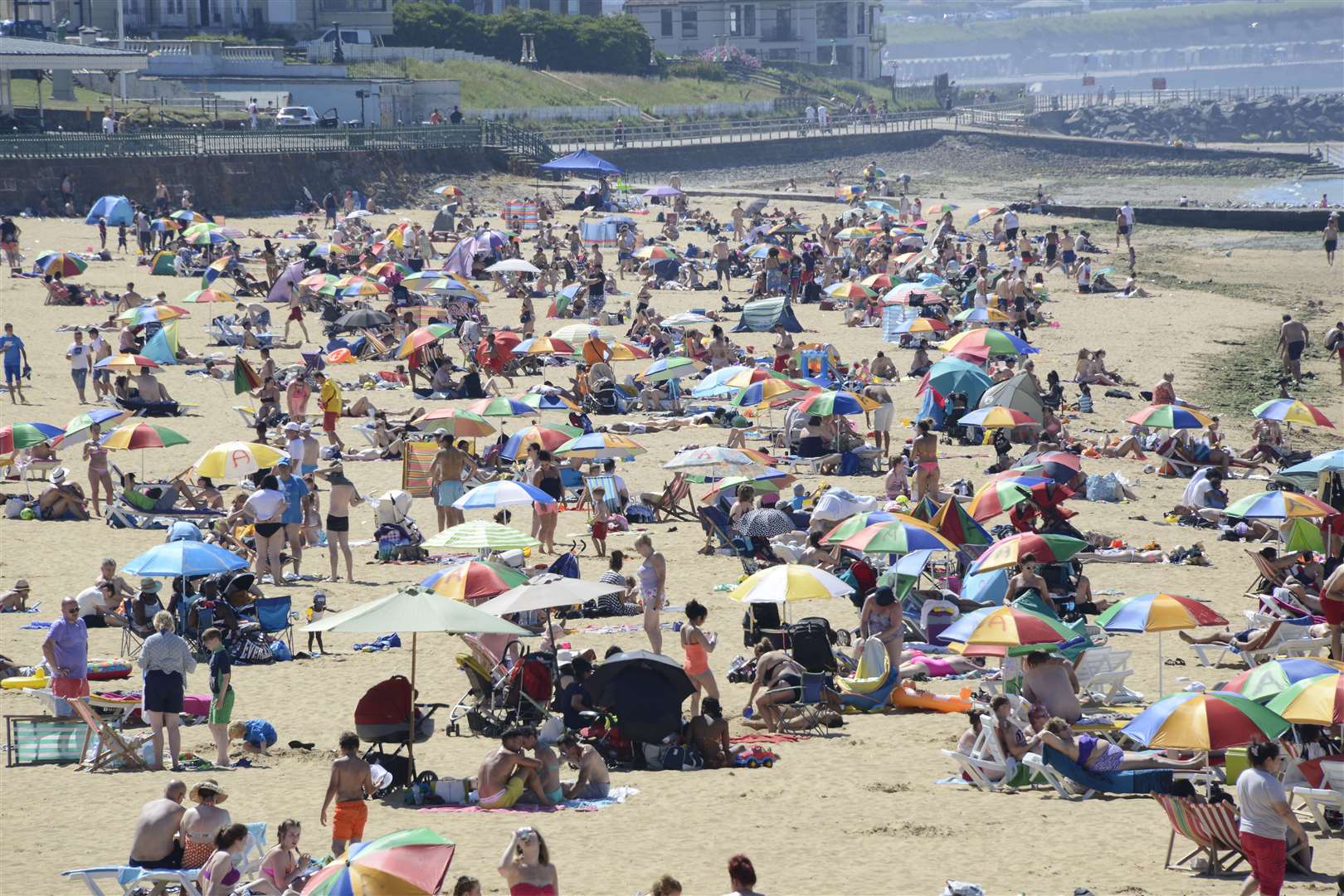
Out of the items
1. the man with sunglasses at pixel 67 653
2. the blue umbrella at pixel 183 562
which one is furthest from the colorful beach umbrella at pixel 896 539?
the man with sunglasses at pixel 67 653

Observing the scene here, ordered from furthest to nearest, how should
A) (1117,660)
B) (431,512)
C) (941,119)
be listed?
(941,119) → (431,512) → (1117,660)

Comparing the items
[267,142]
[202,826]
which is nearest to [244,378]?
[202,826]

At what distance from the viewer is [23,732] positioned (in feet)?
33.9

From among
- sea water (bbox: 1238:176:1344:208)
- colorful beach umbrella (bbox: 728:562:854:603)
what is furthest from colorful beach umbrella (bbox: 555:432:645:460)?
sea water (bbox: 1238:176:1344:208)

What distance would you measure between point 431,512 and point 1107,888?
1042 centimetres

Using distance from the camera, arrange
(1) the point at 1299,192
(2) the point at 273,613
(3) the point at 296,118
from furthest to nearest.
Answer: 1. (1) the point at 1299,192
2. (3) the point at 296,118
3. (2) the point at 273,613

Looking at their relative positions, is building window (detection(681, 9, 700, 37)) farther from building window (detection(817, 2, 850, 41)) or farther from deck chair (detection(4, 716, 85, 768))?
deck chair (detection(4, 716, 85, 768))

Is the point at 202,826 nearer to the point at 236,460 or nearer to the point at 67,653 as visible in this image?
the point at 67,653

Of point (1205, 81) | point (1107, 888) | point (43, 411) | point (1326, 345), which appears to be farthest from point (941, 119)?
point (1205, 81)

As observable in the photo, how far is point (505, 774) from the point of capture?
9430mm

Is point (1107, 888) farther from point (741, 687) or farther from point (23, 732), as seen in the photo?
point (23, 732)

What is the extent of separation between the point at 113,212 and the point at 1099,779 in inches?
1090

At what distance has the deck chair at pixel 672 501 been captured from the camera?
1719cm

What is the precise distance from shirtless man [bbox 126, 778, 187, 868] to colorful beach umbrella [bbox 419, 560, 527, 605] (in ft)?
12.2
